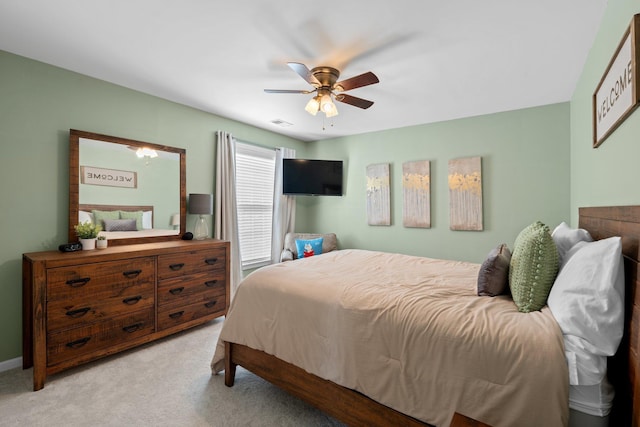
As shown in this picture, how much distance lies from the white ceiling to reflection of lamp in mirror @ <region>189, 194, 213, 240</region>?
44.6 inches

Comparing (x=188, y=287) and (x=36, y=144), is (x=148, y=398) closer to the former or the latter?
(x=188, y=287)

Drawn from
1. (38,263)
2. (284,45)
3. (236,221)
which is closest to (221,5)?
(284,45)

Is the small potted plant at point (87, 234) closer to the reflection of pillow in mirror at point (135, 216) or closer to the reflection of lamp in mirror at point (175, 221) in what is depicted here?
the reflection of pillow in mirror at point (135, 216)

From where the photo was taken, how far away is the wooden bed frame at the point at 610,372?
1052 mm

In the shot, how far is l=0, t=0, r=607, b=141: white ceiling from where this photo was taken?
1.84m

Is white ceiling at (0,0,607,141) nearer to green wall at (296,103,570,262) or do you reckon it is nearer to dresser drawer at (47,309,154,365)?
green wall at (296,103,570,262)

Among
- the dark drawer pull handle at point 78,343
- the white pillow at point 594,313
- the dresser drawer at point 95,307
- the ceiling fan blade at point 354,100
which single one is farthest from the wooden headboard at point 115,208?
the white pillow at point 594,313

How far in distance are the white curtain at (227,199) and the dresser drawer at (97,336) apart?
1.36m

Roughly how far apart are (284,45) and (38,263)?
7.89ft

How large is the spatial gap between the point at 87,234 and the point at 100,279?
51cm

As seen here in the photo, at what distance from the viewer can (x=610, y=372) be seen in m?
1.19

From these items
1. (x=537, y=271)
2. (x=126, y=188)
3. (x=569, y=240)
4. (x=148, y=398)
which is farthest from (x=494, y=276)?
(x=126, y=188)

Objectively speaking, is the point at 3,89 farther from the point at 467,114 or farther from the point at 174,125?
the point at 467,114

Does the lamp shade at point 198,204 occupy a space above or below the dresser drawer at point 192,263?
above
